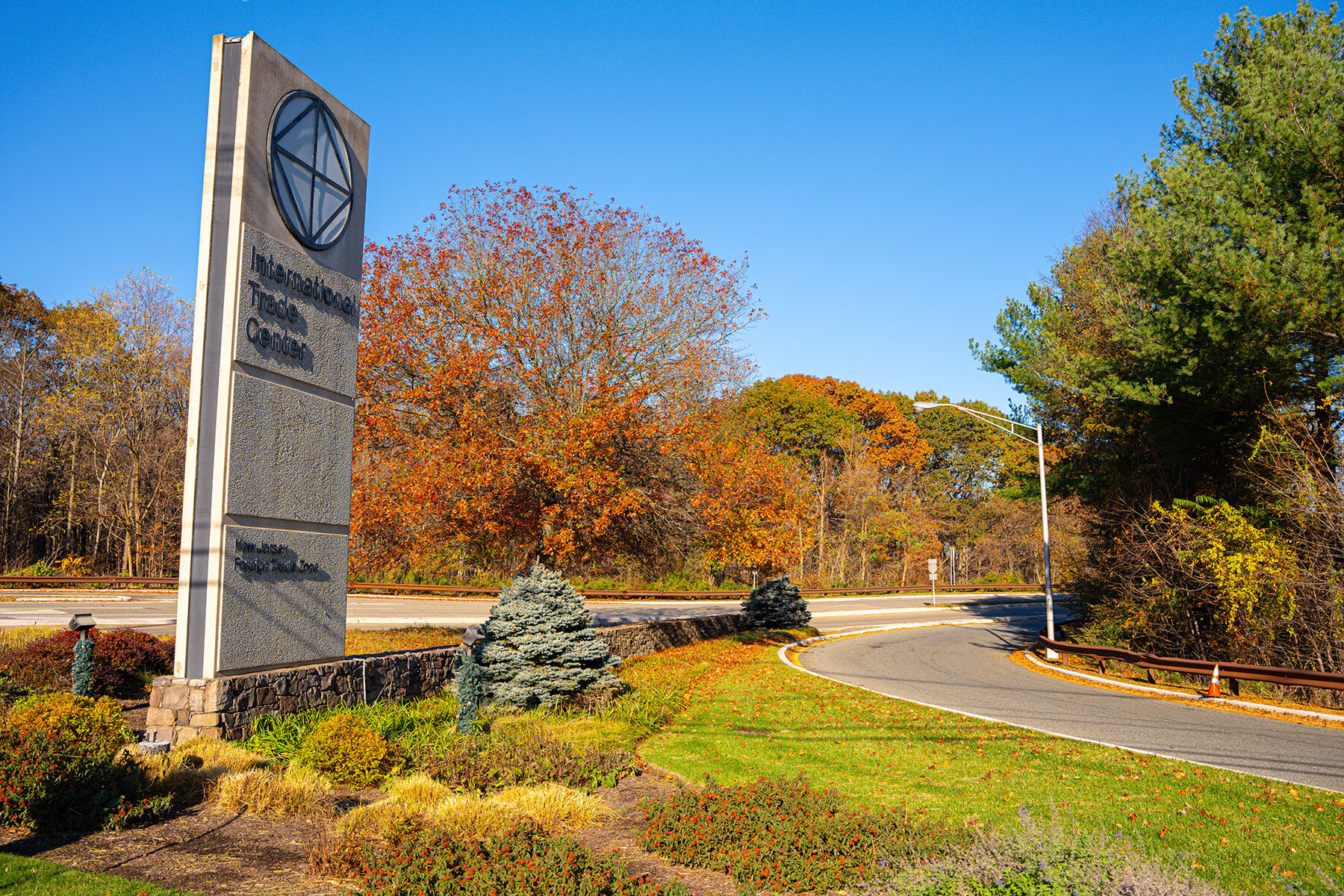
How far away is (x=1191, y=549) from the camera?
55.0ft

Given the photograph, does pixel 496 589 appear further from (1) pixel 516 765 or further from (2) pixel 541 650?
(1) pixel 516 765

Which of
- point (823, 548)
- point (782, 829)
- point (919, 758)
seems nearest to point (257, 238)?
point (782, 829)

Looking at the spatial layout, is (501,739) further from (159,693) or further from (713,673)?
(713,673)

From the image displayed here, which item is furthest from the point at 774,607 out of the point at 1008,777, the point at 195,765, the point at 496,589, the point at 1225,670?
the point at 195,765

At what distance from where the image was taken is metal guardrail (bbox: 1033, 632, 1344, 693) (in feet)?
42.3

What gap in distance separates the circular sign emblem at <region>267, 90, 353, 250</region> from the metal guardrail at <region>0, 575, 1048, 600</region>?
2533cm

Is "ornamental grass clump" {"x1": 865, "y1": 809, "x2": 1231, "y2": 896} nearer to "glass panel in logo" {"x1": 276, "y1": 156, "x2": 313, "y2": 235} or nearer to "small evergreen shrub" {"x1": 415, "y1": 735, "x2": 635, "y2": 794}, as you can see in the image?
"small evergreen shrub" {"x1": 415, "y1": 735, "x2": 635, "y2": 794}

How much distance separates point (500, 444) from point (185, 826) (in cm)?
993

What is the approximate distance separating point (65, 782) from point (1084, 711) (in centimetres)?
1330

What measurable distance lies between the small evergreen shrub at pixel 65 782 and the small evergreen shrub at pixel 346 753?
1.49 metres

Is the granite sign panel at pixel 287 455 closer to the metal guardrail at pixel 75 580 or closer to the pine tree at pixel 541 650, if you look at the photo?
the pine tree at pixel 541 650

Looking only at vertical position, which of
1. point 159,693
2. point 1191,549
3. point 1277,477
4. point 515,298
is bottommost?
point 159,693

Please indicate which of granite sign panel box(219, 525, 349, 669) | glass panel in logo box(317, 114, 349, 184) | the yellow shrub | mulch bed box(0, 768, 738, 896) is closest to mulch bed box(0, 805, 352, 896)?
mulch bed box(0, 768, 738, 896)

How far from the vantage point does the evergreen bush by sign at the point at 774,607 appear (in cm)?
2675
